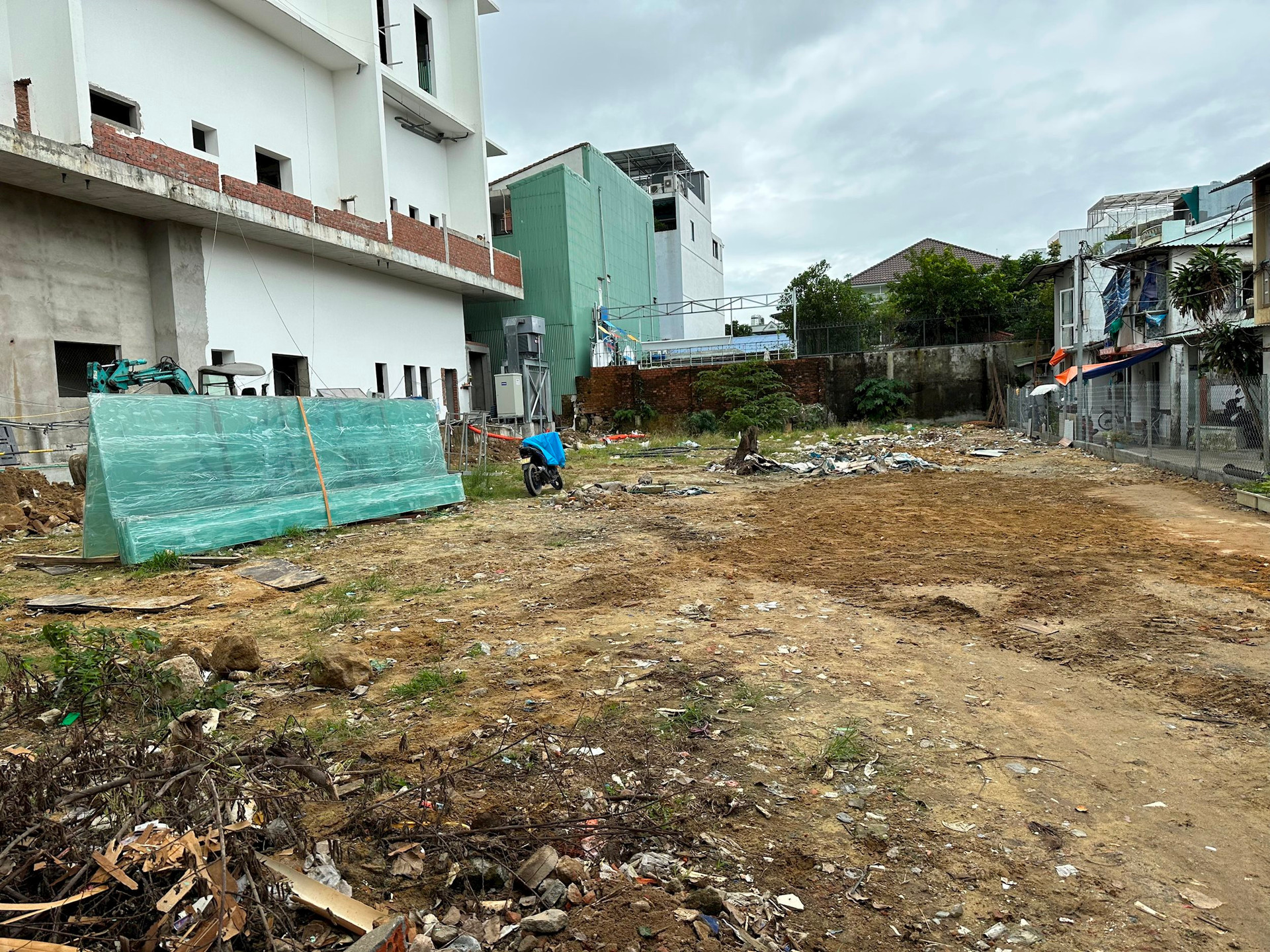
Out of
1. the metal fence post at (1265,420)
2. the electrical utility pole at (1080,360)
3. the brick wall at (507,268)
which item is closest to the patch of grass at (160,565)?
the metal fence post at (1265,420)

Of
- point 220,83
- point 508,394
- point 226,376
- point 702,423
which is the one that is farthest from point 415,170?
point 702,423

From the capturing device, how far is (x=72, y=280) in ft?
45.0

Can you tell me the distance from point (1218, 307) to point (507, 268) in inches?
785

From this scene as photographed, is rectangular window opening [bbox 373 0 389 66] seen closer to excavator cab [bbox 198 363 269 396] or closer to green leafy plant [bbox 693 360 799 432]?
excavator cab [bbox 198 363 269 396]

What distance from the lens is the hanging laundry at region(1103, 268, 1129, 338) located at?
81.4ft

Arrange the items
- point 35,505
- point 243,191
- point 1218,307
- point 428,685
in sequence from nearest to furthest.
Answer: point 428,685
point 35,505
point 243,191
point 1218,307

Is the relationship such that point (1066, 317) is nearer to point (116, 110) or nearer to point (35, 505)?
point (116, 110)

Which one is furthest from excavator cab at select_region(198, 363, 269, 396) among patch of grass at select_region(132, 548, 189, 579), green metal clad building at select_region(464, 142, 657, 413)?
green metal clad building at select_region(464, 142, 657, 413)

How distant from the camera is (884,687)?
15.1 feet

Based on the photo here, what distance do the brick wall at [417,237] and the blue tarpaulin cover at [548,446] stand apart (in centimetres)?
887

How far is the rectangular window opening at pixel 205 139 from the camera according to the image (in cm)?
1633

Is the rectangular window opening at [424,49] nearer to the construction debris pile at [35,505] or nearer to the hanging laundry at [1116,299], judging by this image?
the construction debris pile at [35,505]

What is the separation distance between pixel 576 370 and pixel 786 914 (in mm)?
28432

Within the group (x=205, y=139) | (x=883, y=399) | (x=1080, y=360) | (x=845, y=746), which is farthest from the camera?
(x=883, y=399)
